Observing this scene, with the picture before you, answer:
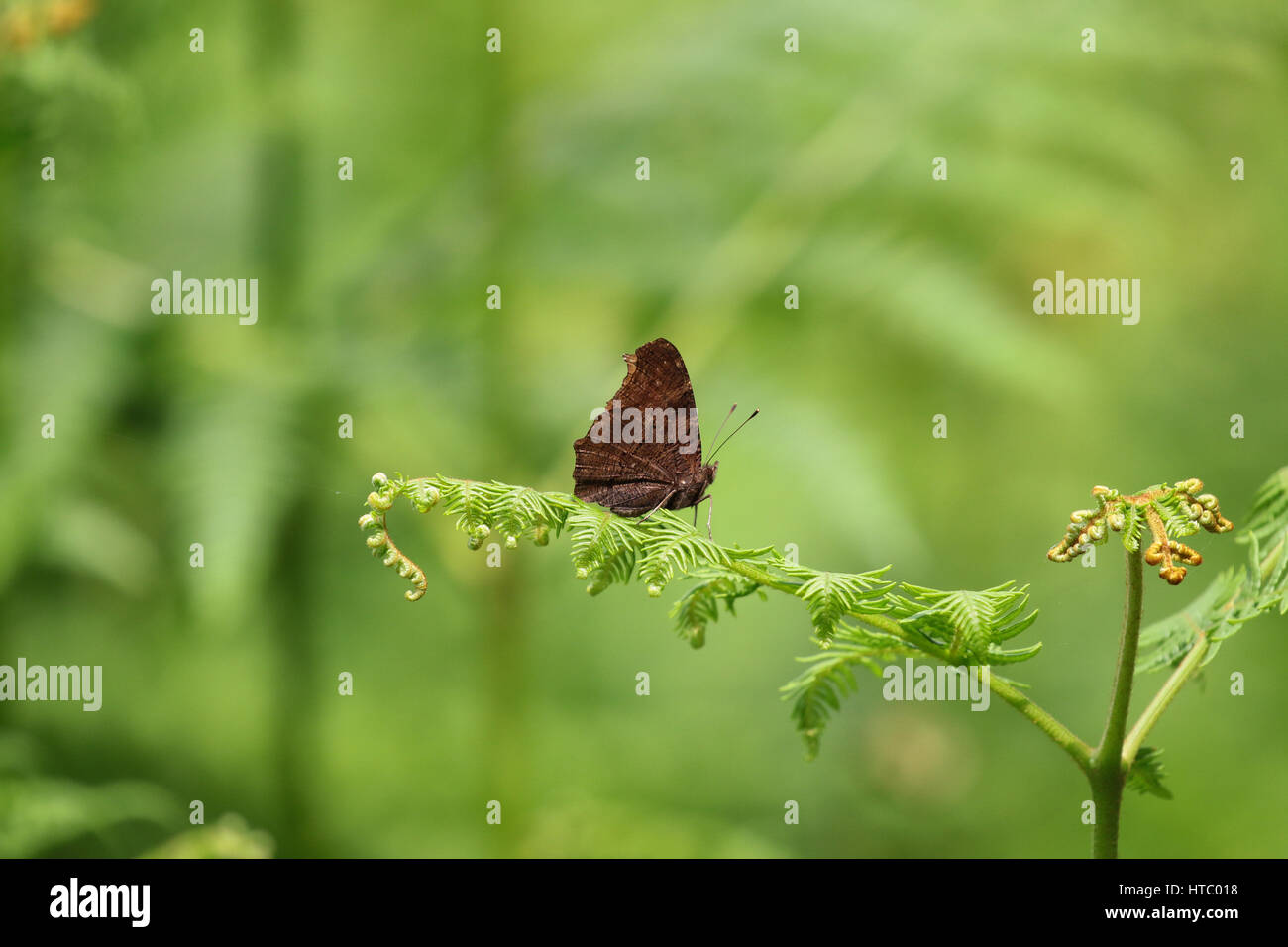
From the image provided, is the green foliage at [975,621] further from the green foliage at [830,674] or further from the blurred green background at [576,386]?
the blurred green background at [576,386]

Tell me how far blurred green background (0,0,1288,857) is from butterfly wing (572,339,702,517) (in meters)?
0.78

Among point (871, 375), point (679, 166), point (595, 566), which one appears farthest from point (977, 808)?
point (595, 566)

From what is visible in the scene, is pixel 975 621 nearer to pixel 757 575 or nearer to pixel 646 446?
pixel 757 575

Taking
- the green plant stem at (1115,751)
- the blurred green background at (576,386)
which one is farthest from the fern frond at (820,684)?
the blurred green background at (576,386)

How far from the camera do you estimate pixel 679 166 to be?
244 centimetres

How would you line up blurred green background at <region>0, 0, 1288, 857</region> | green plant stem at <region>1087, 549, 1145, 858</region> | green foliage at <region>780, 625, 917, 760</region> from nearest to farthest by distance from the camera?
1. green plant stem at <region>1087, 549, 1145, 858</region>
2. green foliage at <region>780, 625, 917, 760</region>
3. blurred green background at <region>0, 0, 1288, 857</region>

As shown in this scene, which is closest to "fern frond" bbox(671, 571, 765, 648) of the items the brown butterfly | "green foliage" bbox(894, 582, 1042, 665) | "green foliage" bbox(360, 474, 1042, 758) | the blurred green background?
"green foliage" bbox(360, 474, 1042, 758)

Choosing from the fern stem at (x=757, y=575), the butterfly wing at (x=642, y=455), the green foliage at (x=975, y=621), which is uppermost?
the butterfly wing at (x=642, y=455)

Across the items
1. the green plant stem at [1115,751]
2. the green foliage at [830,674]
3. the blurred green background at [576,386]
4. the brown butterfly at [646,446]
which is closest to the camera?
the green plant stem at [1115,751]

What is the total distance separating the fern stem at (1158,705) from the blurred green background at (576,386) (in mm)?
972

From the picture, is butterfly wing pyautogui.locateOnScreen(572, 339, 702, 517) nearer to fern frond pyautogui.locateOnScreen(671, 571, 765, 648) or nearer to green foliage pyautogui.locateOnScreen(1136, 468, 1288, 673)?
fern frond pyautogui.locateOnScreen(671, 571, 765, 648)

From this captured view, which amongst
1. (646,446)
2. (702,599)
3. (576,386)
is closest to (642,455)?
(646,446)

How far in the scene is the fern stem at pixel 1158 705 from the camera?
0.66 m

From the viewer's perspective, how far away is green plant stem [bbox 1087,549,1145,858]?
621mm
